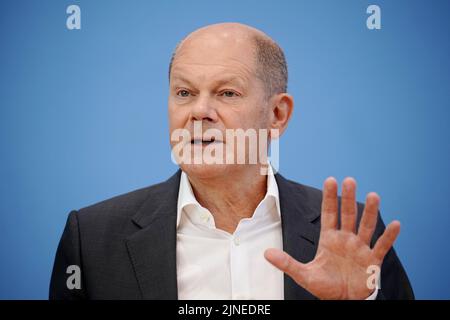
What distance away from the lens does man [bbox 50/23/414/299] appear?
6.42 ft

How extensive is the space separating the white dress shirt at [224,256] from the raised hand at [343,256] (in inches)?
14.5

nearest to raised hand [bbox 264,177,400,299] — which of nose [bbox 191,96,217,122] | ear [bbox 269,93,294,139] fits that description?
nose [bbox 191,96,217,122]

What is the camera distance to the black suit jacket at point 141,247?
1.92 meters

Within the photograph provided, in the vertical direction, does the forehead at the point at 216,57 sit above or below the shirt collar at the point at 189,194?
above

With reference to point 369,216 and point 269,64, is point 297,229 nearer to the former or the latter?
point 369,216

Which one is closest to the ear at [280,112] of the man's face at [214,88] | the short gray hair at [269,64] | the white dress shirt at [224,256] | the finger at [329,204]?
the short gray hair at [269,64]

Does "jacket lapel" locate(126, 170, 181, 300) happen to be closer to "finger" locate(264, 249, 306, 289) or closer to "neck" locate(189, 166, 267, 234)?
"neck" locate(189, 166, 267, 234)

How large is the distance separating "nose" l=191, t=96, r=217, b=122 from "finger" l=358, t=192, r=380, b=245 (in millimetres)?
704

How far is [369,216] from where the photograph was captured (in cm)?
162

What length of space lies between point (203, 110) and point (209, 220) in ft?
1.50

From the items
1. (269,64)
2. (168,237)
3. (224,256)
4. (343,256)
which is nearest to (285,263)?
(343,256)

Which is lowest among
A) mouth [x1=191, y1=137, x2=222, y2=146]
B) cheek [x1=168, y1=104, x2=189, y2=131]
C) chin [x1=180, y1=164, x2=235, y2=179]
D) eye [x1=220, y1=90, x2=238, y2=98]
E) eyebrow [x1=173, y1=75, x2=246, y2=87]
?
chin [x1=180, y1=164, x2=235, y2=179]

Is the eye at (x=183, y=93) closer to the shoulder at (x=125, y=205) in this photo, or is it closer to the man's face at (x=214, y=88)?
the man's face at (x=214, y=88)
